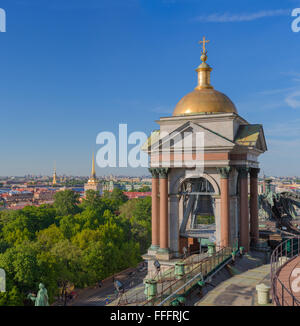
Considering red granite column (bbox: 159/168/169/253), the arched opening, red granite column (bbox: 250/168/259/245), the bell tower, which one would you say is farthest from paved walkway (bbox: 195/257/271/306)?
the arched opening

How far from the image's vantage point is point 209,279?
2119cm

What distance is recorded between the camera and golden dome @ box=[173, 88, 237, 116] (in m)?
29.6

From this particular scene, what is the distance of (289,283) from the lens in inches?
636

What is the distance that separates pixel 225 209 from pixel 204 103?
30.0ft

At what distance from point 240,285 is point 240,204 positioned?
10606 millimetres

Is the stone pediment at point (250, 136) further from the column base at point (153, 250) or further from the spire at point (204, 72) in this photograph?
the column base at point (153, 250)

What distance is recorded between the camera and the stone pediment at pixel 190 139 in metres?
28.0

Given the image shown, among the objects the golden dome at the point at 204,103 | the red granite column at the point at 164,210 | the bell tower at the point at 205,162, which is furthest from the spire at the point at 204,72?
the red granite column at the point at 164,210

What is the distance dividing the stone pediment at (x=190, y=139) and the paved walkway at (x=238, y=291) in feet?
32.4

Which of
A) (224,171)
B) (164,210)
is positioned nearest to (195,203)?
(164,210)

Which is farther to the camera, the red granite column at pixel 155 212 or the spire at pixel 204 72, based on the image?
the spire at pixel 204 72

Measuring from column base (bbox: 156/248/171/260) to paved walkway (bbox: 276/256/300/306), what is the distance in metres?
11.5
